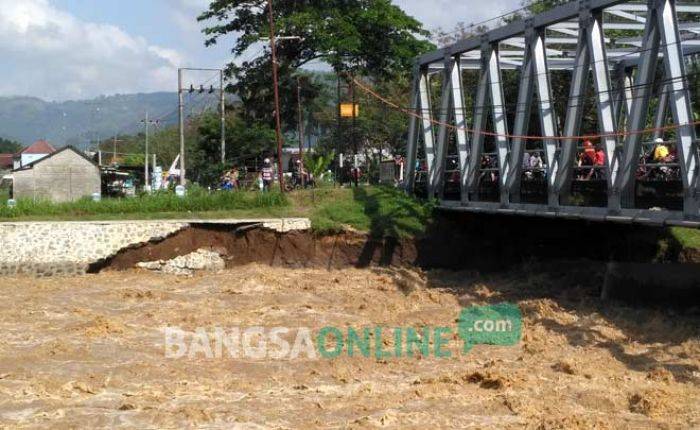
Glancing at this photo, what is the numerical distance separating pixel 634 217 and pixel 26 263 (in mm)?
16764

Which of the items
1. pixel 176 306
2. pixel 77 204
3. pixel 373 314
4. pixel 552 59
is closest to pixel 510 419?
pixel 373 314

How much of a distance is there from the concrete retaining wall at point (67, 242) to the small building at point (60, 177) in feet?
56.1

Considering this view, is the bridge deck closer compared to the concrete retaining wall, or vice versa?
the bridge deck

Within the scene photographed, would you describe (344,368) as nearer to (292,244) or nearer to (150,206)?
(292,244)

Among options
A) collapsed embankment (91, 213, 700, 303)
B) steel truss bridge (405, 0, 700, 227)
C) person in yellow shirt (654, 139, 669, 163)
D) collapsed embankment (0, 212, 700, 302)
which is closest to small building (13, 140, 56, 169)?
collapsed embankment (0, 212, 700, 302)

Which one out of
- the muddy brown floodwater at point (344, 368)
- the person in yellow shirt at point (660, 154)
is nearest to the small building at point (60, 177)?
the muddy brown floodwater at point (344, 368)

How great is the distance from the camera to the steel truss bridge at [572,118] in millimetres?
15906

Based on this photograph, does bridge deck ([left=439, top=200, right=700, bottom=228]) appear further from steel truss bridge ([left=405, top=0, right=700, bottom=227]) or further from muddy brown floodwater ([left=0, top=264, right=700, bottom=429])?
muddy brown floodwater ([left=0, top=264, right=700, bottom=429])

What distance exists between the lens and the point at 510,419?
38.8ft

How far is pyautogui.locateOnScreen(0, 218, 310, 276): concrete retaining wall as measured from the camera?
2584 centimetres

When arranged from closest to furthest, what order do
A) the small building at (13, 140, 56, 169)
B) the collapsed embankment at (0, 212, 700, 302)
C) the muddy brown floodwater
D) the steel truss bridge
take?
the muddy brown floodwater
the steel truss bridge
the collapsed embankment at (0, 212, 700, 302)
the small building at (13, 140, 56, 169)

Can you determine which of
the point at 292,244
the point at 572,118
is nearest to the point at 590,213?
the point at 572,118

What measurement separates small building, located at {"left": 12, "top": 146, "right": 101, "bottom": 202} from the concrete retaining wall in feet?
56.1

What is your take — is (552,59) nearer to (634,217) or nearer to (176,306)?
(634,217)
